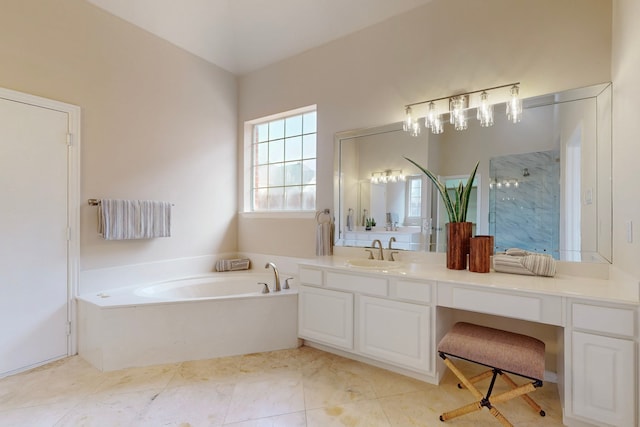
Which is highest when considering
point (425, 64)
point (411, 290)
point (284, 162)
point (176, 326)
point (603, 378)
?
point (425, 64)

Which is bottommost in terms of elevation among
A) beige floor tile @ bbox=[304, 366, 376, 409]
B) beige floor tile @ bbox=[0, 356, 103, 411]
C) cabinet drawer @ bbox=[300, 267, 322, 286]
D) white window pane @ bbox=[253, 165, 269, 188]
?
beige floor tile @ bbox=[304, 366, 376, 409]

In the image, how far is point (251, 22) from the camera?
325cm

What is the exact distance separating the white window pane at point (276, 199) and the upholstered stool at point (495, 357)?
242 centimetres

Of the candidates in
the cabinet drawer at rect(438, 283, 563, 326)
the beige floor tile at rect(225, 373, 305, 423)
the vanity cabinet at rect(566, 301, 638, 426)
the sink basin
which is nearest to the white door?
the beige floor tile at rect(225, 373, 305, 423)

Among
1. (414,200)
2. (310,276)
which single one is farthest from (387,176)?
(310,276)

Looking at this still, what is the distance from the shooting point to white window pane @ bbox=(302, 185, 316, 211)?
3.42 m

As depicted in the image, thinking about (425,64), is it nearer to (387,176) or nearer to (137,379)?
(387,176)

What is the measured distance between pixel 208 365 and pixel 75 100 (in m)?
2.40

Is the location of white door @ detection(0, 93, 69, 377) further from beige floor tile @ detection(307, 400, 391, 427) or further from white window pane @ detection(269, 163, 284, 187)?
beige floor tile @ detection(307, 400, 391, 427)

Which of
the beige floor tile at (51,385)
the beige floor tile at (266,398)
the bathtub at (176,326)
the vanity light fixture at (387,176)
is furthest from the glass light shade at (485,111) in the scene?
the beige floor tile at (51,385)

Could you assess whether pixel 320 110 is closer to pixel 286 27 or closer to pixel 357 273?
pixel 286 27

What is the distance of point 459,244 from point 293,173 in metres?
2.06

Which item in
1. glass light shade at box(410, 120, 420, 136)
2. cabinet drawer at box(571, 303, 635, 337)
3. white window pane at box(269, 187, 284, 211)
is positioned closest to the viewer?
cabinet drawer at box(571, 303, 635, 337)

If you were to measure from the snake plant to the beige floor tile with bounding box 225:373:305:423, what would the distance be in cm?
163
